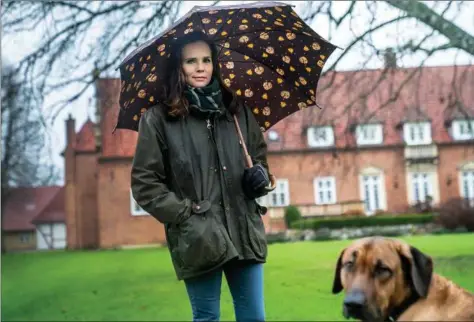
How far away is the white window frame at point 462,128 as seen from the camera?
443cm

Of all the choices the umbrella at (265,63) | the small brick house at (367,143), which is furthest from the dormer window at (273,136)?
the umbrella at (265,63)

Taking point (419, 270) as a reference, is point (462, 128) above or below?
above

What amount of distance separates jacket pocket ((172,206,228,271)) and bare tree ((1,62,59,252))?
2972mm

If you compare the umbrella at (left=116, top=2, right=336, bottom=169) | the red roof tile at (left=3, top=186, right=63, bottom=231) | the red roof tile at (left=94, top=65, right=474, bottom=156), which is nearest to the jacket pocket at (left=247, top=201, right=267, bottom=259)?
the umbrella at (left=116, top=2, right=336, bottom=169)

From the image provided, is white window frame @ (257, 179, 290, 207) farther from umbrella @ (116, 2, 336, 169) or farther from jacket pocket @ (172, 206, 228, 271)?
jacket pocket @ (172, 206, 228, 271)

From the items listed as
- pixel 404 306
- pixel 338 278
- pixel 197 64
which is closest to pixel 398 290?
pixel 404 306

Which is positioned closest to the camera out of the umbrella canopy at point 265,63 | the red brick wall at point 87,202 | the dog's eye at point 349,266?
the dog's eye at point 349,266

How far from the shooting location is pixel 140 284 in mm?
5488

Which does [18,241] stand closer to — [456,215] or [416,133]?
[416,133]

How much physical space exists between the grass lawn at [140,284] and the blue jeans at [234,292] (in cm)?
209

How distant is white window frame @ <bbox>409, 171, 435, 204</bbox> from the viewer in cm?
485

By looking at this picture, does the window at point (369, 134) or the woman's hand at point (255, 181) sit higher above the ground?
the window at point (369, 134)

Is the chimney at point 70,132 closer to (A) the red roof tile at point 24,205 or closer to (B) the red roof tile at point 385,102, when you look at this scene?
(A) the red roof tile at point 24,205

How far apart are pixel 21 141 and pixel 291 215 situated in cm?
240
